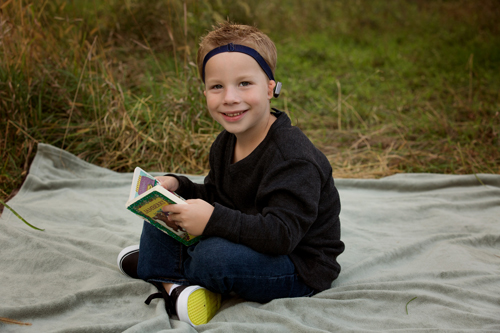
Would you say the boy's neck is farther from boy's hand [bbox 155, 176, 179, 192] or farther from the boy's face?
boy's hand [bbox 155, 176, 179, 192]

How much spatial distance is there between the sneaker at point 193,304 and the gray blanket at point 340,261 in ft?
0.12

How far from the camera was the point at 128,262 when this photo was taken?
1729mm

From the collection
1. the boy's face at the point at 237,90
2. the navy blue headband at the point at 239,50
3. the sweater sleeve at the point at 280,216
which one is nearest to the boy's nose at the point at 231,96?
the boy's face at the point at 237,90

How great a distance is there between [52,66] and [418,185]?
2.69 metres

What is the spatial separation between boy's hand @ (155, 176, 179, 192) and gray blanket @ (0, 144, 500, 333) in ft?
1.28

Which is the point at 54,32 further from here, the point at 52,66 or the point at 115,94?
the point at 115,94

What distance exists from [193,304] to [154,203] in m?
0.38

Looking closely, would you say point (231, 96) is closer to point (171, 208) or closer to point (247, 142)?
point (247, 142)

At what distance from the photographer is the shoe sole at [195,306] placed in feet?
4.66

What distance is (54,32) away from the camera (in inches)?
135

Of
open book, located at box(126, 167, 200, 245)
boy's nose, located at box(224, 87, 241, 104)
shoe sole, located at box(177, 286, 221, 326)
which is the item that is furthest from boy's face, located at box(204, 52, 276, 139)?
shoe sole, located at box(177, 286, 221, 326)

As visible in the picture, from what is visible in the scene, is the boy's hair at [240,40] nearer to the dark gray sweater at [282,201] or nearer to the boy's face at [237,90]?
the boy's face at [237,90]

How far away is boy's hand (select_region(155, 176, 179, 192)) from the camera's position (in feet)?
5.43

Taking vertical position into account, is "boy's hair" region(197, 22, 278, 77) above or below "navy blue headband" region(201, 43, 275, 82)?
above
